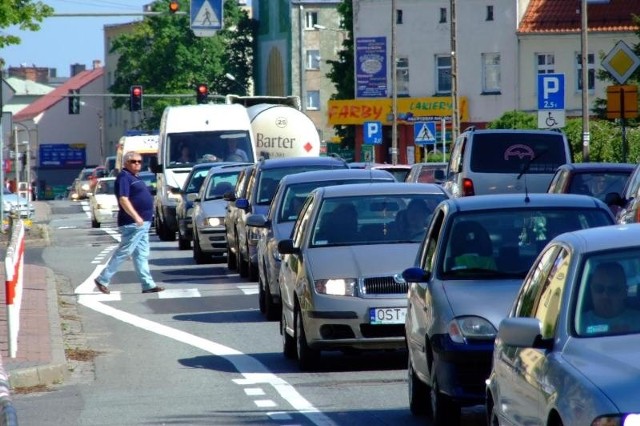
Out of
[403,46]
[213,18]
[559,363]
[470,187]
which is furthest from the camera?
[403,46]

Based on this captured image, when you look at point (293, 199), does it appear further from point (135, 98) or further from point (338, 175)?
point (135, 98)

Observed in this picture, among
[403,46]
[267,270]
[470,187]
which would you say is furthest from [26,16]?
[403,46]

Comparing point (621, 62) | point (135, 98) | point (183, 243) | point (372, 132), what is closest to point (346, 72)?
point (135, 98)

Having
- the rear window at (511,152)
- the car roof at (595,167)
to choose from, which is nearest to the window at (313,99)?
the rear window at (511,152)

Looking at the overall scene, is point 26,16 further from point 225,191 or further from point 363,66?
point 363,66

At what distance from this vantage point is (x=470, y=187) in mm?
27641

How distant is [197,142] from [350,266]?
2525 centimetres

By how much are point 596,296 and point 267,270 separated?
12019 mm

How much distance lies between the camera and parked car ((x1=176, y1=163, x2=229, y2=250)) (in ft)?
114

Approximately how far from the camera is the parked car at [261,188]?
24406 millimetres

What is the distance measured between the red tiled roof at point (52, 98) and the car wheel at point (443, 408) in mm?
160381

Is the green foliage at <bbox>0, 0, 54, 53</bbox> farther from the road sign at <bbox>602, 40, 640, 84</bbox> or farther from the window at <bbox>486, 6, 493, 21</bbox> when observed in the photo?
the window at <bbox>486, 6, 493, 21</bbox>

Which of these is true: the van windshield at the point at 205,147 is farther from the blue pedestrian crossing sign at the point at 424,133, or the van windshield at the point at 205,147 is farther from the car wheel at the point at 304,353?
the car wheel at the point at 304,353

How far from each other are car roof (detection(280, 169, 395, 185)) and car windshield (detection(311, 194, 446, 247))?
3430mm
